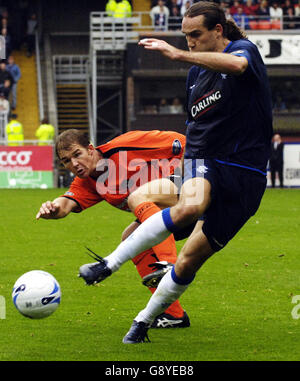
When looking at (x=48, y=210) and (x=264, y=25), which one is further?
(x=264, y=25)

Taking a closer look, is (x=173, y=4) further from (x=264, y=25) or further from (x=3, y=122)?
(x=3, y=122)

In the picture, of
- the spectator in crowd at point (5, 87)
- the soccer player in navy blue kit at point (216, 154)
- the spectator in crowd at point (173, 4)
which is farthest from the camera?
the spectator in crowd at point (173, 4)

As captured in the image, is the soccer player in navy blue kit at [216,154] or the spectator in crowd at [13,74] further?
the spectator in crowd at [13,74]

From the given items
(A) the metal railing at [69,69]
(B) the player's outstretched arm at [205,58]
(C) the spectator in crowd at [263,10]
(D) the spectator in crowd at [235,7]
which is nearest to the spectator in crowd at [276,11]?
(C) the spectator in crowd at [263,10]

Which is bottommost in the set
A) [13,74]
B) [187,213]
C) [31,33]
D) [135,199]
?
[13,74]

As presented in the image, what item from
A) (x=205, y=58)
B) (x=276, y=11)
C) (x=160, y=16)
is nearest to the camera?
(x=205, y=58)

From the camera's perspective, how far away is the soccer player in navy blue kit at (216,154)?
17.8 ft

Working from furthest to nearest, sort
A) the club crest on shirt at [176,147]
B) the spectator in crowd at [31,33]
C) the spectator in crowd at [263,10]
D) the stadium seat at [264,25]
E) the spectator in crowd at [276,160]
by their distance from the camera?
the spectator in crowd at [31,33]
the spectator in crowd at [263,10]
the stadium seat at [264,25]
the spectator in crowd at [276,160]
the club crest on shirt at [176,147]

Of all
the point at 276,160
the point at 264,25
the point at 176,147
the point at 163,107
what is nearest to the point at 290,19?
the point at 264,25

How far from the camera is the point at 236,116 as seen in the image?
5539 mm

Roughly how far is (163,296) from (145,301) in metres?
1.97

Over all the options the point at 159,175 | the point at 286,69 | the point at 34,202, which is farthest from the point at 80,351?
the point at 286,69

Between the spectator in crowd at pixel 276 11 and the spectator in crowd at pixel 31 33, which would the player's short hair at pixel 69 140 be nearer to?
the spectator in crowd at pixel 276 11

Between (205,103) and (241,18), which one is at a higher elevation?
(205,103)
